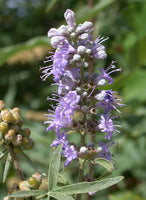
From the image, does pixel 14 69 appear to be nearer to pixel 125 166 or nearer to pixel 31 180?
pixel 125 166

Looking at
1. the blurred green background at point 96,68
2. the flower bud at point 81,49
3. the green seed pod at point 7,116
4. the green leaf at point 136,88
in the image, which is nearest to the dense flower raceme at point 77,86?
the flower bud at point 81,49

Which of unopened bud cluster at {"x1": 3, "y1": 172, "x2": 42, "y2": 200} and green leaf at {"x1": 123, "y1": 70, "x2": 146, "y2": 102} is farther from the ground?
green leaf at {"x1": 123, "y1": 70, "x2": 146, "y2": 102}

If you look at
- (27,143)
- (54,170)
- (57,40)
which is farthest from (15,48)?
(54,170)

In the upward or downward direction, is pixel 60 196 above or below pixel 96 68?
below

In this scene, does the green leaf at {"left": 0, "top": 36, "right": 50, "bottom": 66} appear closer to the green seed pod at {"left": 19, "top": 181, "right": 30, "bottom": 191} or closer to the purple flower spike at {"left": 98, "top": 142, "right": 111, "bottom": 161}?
the purple flower spike at {"left": 98, "top": 142, "right": 111, "bottom": 161}

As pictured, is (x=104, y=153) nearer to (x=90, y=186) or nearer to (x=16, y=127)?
(x=90, y=186)

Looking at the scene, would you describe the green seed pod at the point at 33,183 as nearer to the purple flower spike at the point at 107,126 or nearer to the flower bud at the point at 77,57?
the purple flower spike at the point at 107,126

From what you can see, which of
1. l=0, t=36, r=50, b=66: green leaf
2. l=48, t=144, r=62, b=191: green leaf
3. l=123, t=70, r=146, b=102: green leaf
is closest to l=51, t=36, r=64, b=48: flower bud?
l=48, t=144, r=62, b=191: green leaf
